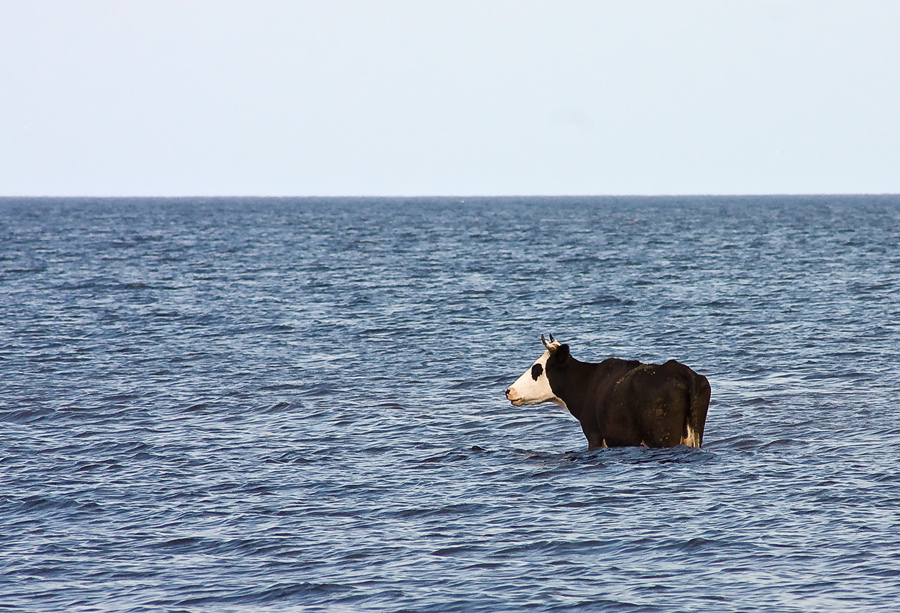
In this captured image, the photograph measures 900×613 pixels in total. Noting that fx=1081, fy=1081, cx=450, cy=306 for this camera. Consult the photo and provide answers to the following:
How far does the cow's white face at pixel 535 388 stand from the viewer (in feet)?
53.3

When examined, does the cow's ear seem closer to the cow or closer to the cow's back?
the cow

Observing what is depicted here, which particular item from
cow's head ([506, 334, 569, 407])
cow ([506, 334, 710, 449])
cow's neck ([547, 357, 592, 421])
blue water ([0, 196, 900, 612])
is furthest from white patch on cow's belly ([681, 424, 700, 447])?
cow's head ([506, 334, 569, 407])

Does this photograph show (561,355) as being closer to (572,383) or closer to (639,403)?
(572,383)

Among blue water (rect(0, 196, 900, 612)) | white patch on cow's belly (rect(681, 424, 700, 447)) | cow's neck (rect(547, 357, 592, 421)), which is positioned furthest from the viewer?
cow's neck (rect(547, 357, 592, 421))

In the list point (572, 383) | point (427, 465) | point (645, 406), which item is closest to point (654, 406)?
point (645, 406)

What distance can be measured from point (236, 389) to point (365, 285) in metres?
26.5

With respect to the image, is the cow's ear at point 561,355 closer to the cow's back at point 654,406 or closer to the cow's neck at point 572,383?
the cow's neck at point 572,383

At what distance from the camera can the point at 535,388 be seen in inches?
642

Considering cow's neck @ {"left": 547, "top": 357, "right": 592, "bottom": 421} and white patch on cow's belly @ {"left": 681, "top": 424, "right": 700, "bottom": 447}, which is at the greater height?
cow's neck @ {"left": 547, "top": 357, "right": 592, "bottom": 421}

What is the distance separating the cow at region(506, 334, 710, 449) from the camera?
14.8 metres

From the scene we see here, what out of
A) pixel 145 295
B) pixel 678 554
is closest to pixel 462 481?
pixel 678 554

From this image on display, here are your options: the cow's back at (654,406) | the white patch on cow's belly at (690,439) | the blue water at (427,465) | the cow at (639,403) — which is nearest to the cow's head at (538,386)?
Result: the cow at (639,403)

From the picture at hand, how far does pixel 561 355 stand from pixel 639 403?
5.22ft

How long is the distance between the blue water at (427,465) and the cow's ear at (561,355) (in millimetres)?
1331
